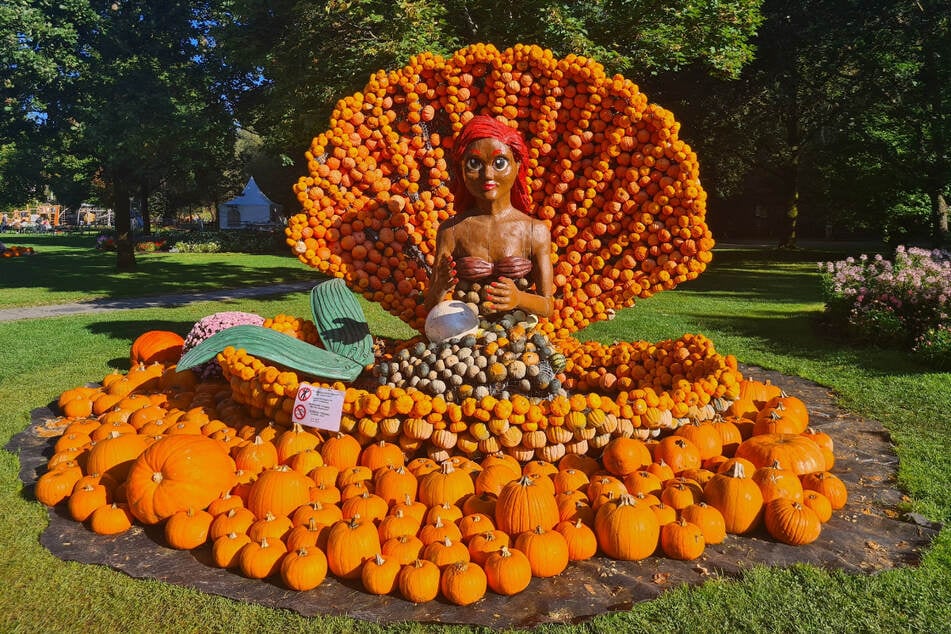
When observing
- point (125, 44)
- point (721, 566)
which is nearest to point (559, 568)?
point (721, 566)

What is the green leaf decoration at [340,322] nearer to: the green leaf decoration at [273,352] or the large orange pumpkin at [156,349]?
the green leaf decoration at [273,352]

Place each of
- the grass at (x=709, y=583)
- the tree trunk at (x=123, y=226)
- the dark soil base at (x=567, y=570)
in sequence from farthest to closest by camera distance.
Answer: the tree trunk at (x=123, y=226) → the dark soil base at (x=567, y=570) → the grass at (x=709, y=583)

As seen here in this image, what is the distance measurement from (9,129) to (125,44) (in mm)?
4691

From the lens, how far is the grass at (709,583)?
10.1ft

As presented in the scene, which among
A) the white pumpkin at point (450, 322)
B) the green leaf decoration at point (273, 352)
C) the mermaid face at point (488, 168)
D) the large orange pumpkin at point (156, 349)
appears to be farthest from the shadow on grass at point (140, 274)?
the mermaid face at point (488, 168)

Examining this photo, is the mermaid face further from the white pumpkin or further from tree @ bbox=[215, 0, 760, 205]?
tree @ bbox=[215, 0, 760, 205]

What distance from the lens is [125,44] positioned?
58.6ft

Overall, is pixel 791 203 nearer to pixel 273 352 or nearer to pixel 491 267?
pixel 491 267

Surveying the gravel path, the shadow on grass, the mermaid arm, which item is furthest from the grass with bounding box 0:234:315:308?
the mermaid arm

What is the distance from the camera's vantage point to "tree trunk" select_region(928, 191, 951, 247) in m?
17.9

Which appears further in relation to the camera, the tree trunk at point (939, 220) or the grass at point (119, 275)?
the tree trunk at point (939, 220)

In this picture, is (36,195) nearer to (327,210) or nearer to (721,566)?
(327,210)

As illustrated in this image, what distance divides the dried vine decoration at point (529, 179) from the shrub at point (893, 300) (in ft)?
16.9

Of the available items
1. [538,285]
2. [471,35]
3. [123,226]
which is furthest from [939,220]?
[123,226]
